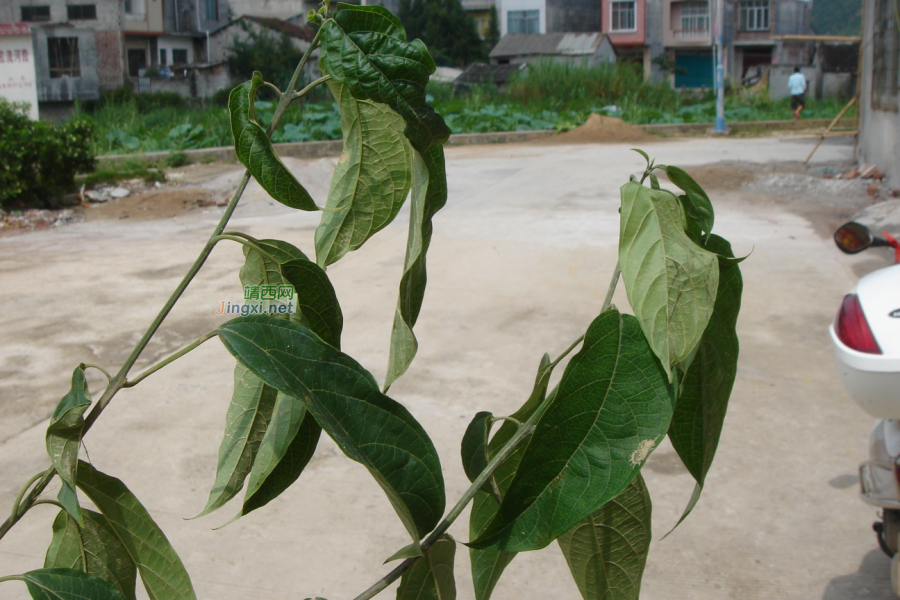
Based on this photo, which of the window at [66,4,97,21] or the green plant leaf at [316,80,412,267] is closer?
the green plant leaf at [316,80,412,267]

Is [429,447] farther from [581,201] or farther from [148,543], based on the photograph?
[581,201]

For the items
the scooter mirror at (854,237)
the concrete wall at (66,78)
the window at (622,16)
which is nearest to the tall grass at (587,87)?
the concrete wall at (66,78)

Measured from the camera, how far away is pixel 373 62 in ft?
1.22

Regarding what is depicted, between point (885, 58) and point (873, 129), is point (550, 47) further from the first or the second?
point (885, 58)

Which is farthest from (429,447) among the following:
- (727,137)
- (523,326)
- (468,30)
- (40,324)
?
(468,30)

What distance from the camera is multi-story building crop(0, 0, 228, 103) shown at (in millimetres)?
19578

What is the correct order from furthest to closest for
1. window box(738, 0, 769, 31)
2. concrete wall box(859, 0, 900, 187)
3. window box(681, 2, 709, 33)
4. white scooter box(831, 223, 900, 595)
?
window box(738, 0, 769, 31) < window box(681, 2, 709, 33) < concrete wall box(859, 0, 900, 187) < white scooter box(831, 223, 900, 595)

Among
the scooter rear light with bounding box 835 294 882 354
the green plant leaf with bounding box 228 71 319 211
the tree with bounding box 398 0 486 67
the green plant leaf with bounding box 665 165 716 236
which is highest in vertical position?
the tree with bounding box 398 0 486 67

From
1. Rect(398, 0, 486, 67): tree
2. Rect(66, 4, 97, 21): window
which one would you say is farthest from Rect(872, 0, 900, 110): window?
Rect(398, 0, 486, 67): tree

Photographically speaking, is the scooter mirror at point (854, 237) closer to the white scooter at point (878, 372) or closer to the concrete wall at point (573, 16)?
the white scooter at point (878, 372)

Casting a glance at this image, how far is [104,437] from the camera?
251 cm

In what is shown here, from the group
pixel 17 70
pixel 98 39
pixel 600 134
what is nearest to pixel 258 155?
pixel 17 70

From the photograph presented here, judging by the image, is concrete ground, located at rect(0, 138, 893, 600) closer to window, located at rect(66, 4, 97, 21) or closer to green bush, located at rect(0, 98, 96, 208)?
green bush, located at rect(0, 98, 96, 208)

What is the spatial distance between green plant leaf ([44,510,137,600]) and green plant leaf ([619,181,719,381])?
33cm
